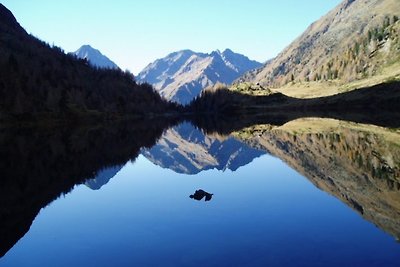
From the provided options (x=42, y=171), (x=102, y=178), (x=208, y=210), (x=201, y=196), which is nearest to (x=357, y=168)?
(x=201, y=196)

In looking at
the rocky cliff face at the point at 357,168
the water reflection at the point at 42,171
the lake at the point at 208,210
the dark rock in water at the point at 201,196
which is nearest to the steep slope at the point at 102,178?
the water reflection at the point at 42,171

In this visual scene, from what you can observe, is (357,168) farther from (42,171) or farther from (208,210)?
(42,171)

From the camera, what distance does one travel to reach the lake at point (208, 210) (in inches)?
947

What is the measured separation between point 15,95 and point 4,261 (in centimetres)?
14130

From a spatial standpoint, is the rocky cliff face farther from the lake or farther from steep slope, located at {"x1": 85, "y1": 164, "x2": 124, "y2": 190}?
steep slope, located at {"x1": 85, "y1": 164, "x2": 124, "y2": 190}

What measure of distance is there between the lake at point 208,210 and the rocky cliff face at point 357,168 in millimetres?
176

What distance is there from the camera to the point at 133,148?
3526 inches

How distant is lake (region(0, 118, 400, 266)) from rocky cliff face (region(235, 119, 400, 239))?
0.18 meters

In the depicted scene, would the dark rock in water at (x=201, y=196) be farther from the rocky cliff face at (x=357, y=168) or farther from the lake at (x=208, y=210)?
the rocky cliff face at (x=357, y=168)

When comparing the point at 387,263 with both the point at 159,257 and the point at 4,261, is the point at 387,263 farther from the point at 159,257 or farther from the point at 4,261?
the point at 4,261

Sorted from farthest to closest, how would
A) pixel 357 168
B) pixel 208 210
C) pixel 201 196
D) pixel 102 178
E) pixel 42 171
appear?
pixel 42 171
pixel 102 178
pixel 357 168
pixel 201 196
pixel 208 210

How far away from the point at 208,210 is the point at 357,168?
75.7 feet

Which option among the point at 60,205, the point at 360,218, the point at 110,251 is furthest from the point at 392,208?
the point at 60,205

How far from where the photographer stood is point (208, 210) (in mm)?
34844
